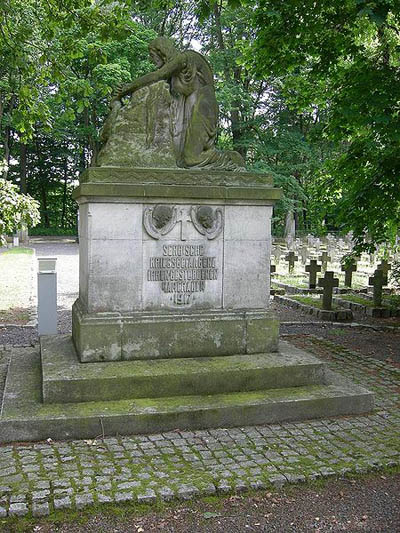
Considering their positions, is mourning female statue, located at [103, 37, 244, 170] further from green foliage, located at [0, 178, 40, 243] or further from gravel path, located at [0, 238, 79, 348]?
green foliage, located at [0, 178, 40, 243]

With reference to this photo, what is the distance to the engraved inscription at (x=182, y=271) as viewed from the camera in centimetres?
637

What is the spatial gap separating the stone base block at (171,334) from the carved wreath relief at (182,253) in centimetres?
32

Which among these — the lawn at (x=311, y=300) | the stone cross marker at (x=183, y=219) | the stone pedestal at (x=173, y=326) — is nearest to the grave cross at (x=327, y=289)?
the lawn at (x=311, y=300)

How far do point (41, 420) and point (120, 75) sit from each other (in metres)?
29.5

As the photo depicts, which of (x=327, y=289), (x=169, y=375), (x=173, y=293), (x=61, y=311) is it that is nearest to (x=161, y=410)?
(x=169, y=375)

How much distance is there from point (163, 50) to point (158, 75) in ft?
1.45

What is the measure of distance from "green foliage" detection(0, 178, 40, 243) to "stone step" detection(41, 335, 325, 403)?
208 inches

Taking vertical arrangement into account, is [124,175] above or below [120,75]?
below

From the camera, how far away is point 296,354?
668 centimetres

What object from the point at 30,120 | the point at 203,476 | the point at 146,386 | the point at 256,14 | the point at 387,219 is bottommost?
the point at 203,476

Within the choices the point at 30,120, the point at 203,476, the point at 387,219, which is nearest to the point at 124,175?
the point at 203,476

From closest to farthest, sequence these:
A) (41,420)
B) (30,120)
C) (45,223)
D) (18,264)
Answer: (41,420)
(30,120)
(18,264)
(45,223)

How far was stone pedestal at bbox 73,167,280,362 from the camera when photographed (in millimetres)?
6098

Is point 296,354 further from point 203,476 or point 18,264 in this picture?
point 18,264
